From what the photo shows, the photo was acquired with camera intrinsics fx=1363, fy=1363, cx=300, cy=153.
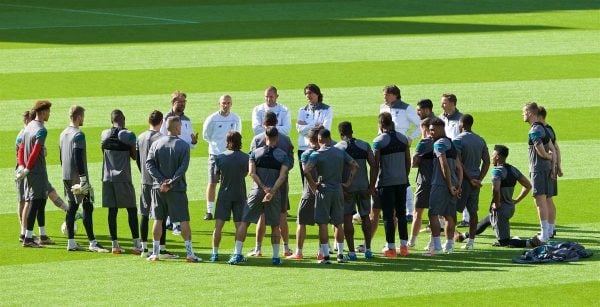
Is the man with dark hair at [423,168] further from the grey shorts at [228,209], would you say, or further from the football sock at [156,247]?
the football sock at [156,247]

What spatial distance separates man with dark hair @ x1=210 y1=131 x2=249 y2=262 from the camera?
17.6m

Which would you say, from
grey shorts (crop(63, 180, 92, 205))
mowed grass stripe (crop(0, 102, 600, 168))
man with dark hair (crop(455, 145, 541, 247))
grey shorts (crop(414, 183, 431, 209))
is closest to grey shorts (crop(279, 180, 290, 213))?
grey shorts (crop(414, 183, 431, 209))

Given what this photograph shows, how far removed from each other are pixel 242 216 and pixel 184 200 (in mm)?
782

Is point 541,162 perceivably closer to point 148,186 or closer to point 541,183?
point 541,183

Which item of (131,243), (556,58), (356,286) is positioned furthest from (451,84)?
(356,286)

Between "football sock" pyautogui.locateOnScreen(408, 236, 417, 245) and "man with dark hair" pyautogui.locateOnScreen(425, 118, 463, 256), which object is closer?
"man with dark hair" pyautogui.locateOnScreen(425, 118, 463, 256)

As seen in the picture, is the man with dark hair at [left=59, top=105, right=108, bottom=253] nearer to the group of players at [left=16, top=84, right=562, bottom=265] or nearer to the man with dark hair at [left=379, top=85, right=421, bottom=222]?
the group of players at [left=16, top=84, right=562, bottom=265]

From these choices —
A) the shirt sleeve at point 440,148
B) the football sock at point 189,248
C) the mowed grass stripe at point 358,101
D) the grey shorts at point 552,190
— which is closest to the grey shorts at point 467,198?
the shirt sleeve at point 440,148

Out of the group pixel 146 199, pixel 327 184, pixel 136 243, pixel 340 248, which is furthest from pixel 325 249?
pixel 136 243

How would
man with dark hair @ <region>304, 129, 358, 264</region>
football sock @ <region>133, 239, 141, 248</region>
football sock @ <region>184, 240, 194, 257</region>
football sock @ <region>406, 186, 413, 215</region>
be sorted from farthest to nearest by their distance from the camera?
football sock @ <region>406, 186, 413, 215</region> < football sock @ <region>133, 239, 141, 248</region> < football sock @ <region>184, 240, 194, 257</region> < man with dark hair @ <region>304, 129, 358, 264</region>

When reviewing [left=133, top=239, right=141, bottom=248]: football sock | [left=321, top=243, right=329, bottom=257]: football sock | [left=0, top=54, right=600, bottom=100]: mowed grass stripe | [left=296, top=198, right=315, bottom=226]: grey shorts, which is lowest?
[left=321, top=243, right=329, bottom=257]: football sock

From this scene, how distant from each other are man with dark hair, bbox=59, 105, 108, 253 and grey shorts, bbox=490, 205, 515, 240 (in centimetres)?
537

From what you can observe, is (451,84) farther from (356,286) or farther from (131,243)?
(356,286)

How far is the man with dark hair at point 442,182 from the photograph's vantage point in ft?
59.3
